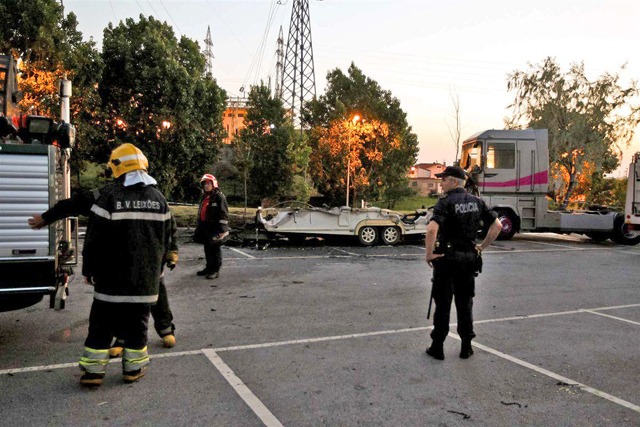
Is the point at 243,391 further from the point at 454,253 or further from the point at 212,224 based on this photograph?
the point at 212,224

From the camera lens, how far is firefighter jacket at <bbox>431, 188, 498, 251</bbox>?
4410 millimetres

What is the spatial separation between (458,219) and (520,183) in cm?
1206

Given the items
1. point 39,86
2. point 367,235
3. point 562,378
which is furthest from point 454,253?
point 39,86

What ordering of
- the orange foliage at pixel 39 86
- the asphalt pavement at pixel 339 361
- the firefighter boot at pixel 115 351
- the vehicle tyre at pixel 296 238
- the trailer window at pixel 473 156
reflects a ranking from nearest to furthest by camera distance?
the asphalt pavement at pixel 339 361 → the firefighter boot at pixel 115 351 → the vehicle tyre at pixel 296 238 → the trailer window at pixel 473 156 → the orange foliage at pixel 39 86

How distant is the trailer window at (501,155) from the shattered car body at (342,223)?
299cm

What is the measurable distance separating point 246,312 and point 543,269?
6.96 m

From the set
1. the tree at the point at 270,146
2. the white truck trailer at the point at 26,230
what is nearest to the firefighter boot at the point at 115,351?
the white truck trailer at the point at 26,230

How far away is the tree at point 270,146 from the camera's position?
103ft

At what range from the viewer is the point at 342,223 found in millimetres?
13266

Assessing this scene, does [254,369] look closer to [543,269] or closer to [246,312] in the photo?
[246,312]

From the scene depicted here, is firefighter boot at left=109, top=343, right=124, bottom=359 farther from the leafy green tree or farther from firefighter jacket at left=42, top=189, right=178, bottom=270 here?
the leafy green tree

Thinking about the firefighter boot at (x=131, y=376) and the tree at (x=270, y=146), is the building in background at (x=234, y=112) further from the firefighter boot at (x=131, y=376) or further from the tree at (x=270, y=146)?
the firefighter boot at (x=131, y=376)

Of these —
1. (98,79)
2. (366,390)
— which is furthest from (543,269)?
(98,79)

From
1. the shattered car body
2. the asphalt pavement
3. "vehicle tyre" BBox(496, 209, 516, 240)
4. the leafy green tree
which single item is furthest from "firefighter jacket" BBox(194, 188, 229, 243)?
the leafy green tree
